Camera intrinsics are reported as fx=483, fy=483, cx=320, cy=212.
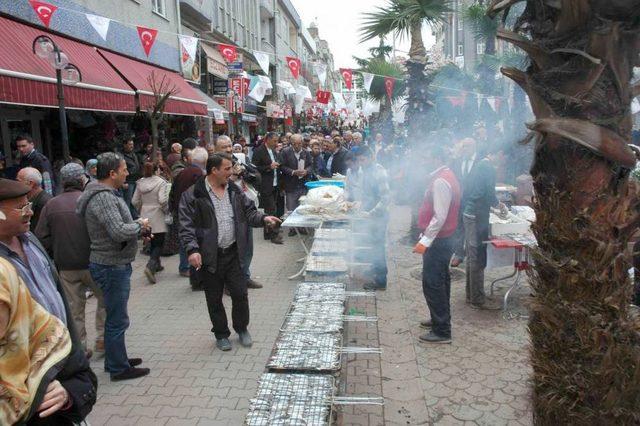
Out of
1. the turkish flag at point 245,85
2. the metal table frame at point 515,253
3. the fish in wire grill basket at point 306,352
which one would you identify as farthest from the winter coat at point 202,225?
the turkish flag at point 245,85

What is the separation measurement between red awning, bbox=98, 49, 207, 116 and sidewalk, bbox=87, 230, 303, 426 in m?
5.58

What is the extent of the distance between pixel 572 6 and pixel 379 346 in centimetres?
379

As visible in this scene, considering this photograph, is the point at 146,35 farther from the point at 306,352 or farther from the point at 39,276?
the point at 39,276

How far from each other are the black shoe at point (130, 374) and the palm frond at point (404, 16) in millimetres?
8303

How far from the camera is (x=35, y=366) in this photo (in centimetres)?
197

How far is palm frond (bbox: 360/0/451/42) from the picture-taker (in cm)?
965

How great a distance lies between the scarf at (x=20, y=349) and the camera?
183 centimetres

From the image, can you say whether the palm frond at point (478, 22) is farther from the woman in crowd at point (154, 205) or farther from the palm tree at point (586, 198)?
the palm tree at point (586, 198)

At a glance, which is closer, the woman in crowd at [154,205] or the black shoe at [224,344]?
the black shoe at [224,344]

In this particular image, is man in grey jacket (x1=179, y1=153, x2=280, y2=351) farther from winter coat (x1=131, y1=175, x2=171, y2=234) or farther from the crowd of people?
winter coat (x1=131, y1=175, x2=171, y2=234)

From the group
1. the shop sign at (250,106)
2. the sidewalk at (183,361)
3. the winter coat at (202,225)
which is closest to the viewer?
the sidewalk at (183,361)

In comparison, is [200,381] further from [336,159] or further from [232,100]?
[232,100]

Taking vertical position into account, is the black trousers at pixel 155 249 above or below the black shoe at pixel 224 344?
above

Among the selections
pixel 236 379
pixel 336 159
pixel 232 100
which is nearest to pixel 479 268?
pixel 236 379
